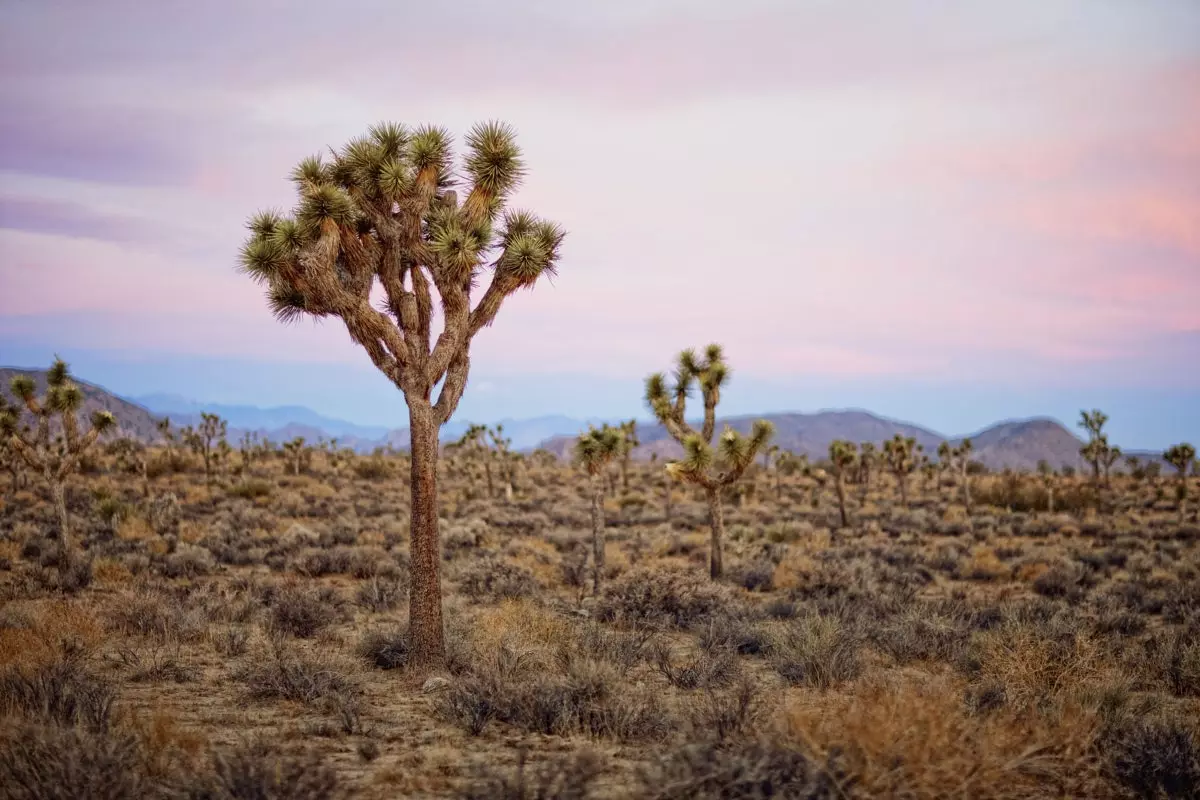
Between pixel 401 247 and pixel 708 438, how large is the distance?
1000cm

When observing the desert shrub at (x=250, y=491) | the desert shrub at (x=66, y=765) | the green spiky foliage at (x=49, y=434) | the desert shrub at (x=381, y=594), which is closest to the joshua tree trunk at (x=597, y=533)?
the desert shrub at (x=381, y=594)

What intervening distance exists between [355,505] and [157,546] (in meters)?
13.3

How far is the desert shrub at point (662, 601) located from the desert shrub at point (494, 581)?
2103 millimetres

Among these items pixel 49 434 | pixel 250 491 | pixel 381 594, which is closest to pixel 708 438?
pixel 381 594

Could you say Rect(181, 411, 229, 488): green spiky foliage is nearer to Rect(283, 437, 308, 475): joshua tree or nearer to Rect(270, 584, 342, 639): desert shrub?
Rect(283, 437, 308, 475): joshua tree

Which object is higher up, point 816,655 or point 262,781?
point 262,781

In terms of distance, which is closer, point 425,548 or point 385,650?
point 425,548

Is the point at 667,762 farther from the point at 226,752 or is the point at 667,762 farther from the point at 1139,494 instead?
the point at 1139,494

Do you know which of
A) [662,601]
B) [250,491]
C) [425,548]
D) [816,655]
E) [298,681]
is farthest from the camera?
[250,491]

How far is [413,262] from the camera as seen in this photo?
9602mm

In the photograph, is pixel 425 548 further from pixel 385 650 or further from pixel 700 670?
pixel 700 670

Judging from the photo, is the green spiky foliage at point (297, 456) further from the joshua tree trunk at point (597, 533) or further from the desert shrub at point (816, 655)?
the desert shrub at point (816, 655)

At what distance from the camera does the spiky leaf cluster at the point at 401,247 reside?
9.05 m

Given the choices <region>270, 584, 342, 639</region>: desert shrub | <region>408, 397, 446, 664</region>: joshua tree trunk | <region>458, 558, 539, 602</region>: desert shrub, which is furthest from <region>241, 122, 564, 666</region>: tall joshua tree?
<region>458, 558, 539, 602</region>: desert shrub
